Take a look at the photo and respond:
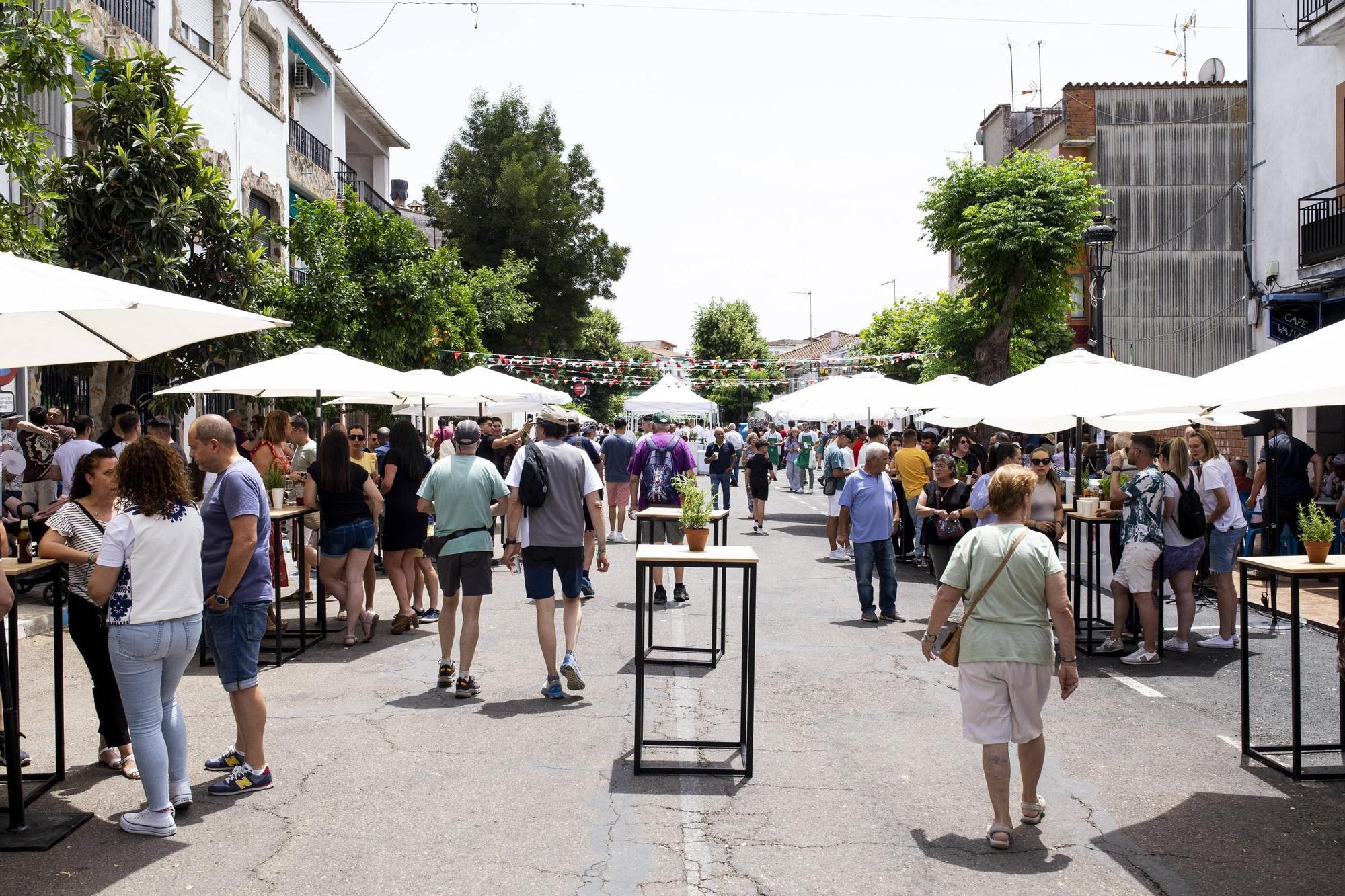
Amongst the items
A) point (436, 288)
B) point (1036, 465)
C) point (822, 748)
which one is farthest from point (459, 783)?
point (436, 288)

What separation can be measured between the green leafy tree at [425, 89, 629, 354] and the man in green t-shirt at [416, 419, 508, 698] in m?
34.7

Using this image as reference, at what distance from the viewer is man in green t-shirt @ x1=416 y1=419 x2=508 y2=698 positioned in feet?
24.4

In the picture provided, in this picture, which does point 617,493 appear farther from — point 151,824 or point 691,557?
point 151,824

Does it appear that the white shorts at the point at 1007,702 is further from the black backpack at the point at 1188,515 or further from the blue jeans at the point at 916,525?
the blue jeans at the point at 916,525

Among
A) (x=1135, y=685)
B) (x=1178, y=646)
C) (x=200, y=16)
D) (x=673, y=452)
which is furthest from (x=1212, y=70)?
(x=1135, y=685)

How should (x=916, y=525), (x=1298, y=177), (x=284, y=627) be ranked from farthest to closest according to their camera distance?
(x=1298, y=177)
(x=916, y=525)
(x=284, y=627)

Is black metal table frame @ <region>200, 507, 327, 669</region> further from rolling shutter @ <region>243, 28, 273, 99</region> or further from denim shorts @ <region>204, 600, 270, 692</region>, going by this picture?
rolling shutter @ <region>243, 28, 273, 99</region>

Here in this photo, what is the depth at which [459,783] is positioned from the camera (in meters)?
5.70

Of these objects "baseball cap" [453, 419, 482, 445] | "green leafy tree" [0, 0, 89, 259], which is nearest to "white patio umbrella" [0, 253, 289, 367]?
"baseball cap" [453, 419, 482, 445]

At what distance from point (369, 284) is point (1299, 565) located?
15937 millimetres

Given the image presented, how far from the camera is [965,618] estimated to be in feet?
17.0

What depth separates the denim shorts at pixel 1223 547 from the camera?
9367mm

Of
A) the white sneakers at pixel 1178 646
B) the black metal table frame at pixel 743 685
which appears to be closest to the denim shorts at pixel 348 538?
the black metal table frame at pixel 743 685

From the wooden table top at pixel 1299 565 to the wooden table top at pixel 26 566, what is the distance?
20.1 ft
